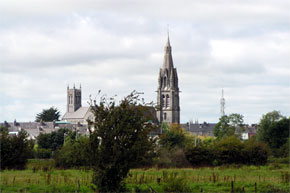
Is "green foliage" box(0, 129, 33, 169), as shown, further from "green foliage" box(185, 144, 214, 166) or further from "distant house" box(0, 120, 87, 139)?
"distant house" box(0, 120, 87, 139)

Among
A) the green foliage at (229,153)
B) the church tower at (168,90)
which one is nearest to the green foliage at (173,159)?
the green foliage at (229,153)

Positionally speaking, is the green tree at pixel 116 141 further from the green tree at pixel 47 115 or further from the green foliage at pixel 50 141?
the green tree at pixel 47 115

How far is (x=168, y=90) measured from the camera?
174875 millimetres

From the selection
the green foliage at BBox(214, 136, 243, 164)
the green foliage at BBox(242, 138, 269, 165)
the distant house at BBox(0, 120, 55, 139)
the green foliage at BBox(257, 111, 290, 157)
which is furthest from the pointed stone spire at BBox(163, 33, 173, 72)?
the green foliage at BBox(242, 138, 269, 165)

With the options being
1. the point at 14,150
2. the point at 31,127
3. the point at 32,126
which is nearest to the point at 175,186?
the point at 14,150

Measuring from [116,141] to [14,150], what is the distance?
21.9 meters

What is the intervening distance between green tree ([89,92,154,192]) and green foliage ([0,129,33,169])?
20521mm

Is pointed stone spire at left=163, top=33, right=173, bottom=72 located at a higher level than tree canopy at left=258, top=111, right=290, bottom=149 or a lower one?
higher

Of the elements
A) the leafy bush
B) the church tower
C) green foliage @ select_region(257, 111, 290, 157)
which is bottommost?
the leafy bush

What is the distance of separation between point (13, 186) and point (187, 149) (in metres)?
30.3

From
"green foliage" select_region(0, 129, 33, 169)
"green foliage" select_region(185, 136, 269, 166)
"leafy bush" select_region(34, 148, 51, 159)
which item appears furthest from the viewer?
"leafy bush" select_region(34, 148, 51, 159)

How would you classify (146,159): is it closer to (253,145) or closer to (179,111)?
(253,145)

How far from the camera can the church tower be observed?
572ft

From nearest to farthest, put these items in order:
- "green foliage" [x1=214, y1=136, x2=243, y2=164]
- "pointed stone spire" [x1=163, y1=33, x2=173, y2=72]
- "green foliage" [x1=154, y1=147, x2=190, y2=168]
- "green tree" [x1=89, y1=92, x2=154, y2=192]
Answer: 1. "green tree" [x1=89, y1=92, x2=154, y2=192]
2. "green foliage" [x1=154, y1=147, x2=190, y2=168]
3. "green foliage" [x1=214, y1=136, x2=243, y2=164]
4. "pointed stone spire" [x1=163, y1=33, x2=173, y2=72]
